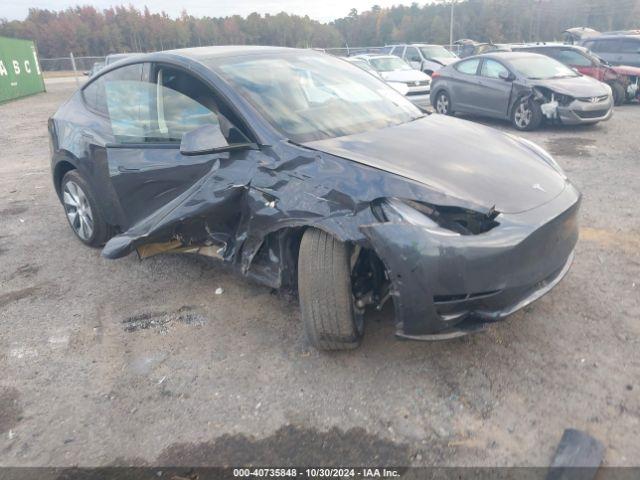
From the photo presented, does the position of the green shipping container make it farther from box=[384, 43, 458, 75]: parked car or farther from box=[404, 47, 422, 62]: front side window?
box=[404, 47, 422, 62]: front side window

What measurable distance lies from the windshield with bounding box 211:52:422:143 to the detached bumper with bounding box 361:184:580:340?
3.28ft

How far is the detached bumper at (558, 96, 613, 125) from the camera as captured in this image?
349 inches

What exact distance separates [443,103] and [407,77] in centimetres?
252

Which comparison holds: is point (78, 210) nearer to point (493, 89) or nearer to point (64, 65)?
point (493, 89)

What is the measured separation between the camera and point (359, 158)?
8.95ft

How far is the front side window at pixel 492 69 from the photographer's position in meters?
9.73

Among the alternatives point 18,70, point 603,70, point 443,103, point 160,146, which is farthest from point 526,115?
point 18,70

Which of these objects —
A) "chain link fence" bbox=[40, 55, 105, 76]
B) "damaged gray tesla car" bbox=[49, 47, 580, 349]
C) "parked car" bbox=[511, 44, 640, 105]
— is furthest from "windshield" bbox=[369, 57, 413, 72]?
"chain link fence" bbox=[40, 55, 105, 76]

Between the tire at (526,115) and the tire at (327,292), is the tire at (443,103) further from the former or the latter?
the tire at (327,292)

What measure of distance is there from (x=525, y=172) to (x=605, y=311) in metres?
1.09

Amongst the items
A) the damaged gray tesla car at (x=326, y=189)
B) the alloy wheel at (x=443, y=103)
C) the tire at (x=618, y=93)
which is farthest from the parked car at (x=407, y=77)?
the damaged gray tesla car at (x=326, y=189)

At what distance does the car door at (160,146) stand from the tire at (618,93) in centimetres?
1201

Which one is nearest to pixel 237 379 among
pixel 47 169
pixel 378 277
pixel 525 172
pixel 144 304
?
pixel 378 277

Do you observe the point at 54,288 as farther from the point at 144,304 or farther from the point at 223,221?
the point at 223,221
